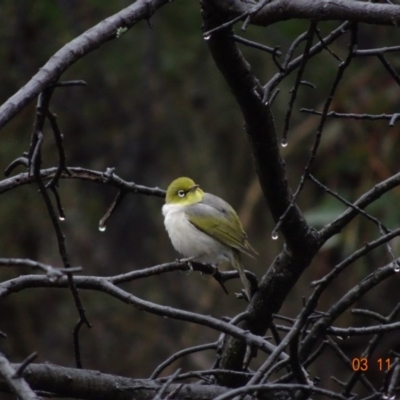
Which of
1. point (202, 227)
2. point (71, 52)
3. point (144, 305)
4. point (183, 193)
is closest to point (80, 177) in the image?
point (144, 305)

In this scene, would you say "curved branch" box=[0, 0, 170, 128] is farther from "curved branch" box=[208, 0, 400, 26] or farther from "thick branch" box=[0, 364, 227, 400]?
"thick branch" box=[0, 364, 227, 400]

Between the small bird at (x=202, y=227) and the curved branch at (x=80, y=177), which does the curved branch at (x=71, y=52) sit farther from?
the small bird at (x=202, y=227)

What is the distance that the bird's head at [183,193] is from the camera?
561cm

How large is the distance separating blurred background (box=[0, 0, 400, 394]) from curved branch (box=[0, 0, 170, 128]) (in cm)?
556

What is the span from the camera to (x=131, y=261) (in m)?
9.55

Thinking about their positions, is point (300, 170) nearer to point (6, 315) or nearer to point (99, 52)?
point (99, 52)

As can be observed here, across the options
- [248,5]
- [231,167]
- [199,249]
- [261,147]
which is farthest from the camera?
[231,167]

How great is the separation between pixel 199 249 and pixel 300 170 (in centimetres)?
413

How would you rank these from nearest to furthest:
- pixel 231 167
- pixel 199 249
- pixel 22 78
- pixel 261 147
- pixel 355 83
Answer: pixel 261 147 → pixel 199 249 → pixel 355 83 → pixel 22 78 → pixel 231 167

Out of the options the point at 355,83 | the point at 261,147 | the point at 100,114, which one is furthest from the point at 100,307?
the point at 261,147

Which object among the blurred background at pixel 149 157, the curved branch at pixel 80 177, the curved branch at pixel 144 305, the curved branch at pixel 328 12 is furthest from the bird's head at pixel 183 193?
the curved branch at pixel 328 12

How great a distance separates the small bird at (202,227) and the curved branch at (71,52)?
8.27 ft

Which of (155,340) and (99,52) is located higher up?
(99,52)

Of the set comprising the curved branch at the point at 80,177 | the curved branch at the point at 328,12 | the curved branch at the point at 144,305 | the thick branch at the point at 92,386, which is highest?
the curved branch at the point at 328,12
